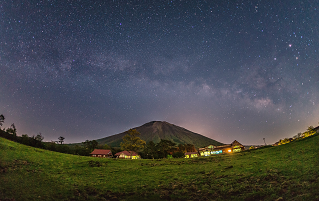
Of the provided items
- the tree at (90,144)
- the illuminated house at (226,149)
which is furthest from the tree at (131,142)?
the illuminated house at (226,149)

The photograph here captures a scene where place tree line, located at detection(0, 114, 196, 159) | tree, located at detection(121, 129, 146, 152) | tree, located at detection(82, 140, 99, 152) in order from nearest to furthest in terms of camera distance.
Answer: tree line, located at detection(0, 114, 196, 159), tree, located at detection(121, 129, 146, 152), tree, located at detection(82, 140, 99, 152)

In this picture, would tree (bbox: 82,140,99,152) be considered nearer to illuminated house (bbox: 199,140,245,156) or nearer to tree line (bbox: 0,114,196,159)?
tree line (bbox: 0,114,196,159)

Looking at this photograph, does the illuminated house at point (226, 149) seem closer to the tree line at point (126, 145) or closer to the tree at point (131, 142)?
the tree line at point (126, 145)

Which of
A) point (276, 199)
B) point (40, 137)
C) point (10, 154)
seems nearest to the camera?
point (276, 199)

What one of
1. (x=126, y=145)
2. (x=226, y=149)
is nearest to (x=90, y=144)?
(x=126, y=145)

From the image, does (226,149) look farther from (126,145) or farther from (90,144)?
(90,144)

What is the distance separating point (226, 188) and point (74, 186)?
698 inches

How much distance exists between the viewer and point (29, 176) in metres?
19.3

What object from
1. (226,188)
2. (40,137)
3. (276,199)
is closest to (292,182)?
(276,199)

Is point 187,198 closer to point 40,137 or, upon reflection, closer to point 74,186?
point 74,186

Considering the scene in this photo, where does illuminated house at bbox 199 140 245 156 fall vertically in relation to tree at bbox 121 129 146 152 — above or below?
below

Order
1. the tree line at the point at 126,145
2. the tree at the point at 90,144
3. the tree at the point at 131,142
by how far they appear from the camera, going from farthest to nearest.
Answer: the tree at the point at 90,144
the tree at the point at 131,142
the tree line at the point at 126,145

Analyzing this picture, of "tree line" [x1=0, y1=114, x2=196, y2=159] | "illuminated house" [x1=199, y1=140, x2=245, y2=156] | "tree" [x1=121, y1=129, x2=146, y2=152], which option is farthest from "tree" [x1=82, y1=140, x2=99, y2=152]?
"illuminated house" [x1=199, y1=140, x2=245, y2=156]

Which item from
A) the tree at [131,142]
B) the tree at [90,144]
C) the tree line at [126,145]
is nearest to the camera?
the tree line at [126,145]
